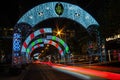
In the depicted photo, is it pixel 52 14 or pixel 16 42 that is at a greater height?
pixel 52 14

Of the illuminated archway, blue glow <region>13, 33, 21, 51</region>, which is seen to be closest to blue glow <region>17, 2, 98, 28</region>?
the illuminated archway

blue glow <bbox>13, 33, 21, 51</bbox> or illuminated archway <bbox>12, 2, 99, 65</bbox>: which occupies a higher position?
illuminated archway <bbox>12, 2, 99, 65</bbox>

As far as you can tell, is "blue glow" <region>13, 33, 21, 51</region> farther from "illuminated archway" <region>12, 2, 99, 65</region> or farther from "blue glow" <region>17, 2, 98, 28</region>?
"blue glow" <region>17, 2, 98, 28</region>

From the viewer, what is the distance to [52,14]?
56594 millimetres

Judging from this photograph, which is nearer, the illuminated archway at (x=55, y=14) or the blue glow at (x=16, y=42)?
the blue glow at (x=16, y=42)

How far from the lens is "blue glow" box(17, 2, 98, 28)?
55.2 m

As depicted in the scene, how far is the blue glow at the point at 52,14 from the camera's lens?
55250mm

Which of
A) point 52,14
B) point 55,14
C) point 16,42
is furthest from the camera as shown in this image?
point 52,14

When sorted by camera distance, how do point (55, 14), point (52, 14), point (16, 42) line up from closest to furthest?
point (16, 42) < point (55, 14) < point (52, 14)

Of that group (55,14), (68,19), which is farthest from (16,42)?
(68,19)

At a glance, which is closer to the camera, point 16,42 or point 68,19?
point 16,42

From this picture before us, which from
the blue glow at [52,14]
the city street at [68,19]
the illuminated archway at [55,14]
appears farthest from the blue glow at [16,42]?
the blue glow at [52,14]

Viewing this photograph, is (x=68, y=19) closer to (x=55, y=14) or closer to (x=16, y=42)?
(x=55, y=14)

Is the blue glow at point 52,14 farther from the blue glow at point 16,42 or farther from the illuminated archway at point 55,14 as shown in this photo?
the blue glow at point 16,42
